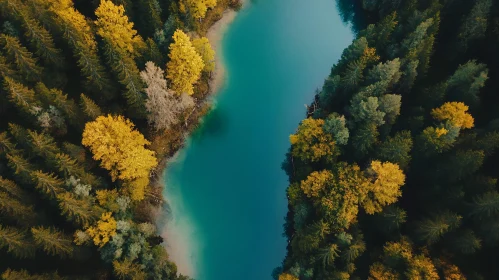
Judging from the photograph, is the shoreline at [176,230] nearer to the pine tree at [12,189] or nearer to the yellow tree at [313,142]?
the pine tree at [12,189]

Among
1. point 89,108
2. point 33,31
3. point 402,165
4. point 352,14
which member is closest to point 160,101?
point 89,108

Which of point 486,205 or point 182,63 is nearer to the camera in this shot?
point 486,205

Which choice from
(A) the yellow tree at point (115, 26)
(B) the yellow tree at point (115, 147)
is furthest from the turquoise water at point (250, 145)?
(A) the yellow tree at point (115, 26)

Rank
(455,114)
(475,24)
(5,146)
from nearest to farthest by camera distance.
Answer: (5,146) < (455,114) < (475,24)

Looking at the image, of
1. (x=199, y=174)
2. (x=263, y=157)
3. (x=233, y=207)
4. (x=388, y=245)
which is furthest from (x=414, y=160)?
(x=199, y=174)

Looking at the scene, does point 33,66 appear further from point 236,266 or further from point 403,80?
point 403,80

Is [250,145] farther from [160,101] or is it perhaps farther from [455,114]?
[455,114]

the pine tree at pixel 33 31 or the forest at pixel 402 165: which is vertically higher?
the pine tree at pixel 33 31
